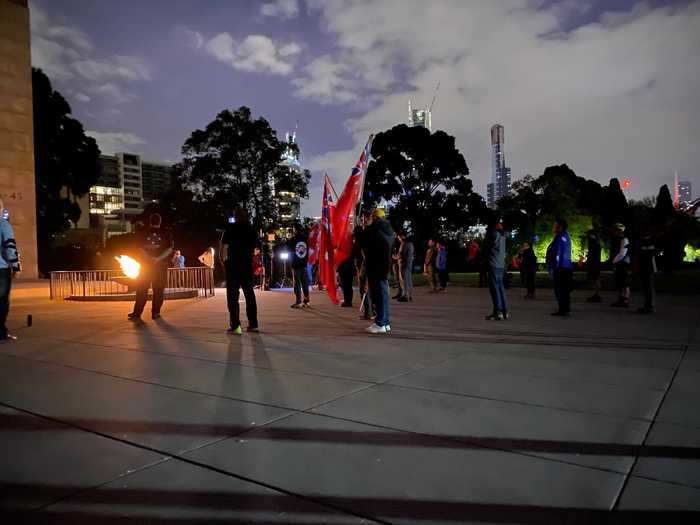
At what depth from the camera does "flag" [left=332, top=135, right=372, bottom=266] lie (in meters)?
9.24

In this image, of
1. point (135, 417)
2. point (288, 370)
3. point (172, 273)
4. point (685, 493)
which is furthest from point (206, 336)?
point (172, 273)

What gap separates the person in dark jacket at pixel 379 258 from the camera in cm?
781

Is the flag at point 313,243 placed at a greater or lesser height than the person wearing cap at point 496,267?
greater

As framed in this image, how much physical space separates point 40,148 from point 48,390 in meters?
41.8

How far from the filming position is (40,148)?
1544 inches

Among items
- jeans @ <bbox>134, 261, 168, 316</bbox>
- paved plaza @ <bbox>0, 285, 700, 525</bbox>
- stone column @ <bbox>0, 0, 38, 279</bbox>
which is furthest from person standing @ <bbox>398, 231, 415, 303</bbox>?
stone column @ <bbox>0, 0, 38, 279</bbox>

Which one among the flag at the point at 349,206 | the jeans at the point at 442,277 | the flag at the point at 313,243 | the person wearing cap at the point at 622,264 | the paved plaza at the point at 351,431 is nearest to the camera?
the paved plaza at the point at 351,431

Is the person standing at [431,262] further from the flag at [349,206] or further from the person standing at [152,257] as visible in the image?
the person standing at [152,257]

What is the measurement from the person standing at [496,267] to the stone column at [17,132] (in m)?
24.7

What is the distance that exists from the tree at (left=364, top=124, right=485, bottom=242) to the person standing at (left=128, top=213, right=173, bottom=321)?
33353 millimetres

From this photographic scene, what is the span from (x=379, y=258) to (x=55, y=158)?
138 feet

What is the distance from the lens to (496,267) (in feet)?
30.3

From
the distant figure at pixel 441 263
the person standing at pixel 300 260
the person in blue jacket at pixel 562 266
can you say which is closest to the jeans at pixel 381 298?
the person standing at pixel 300 260

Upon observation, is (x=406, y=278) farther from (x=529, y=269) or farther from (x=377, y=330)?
(x=377, y=330)
